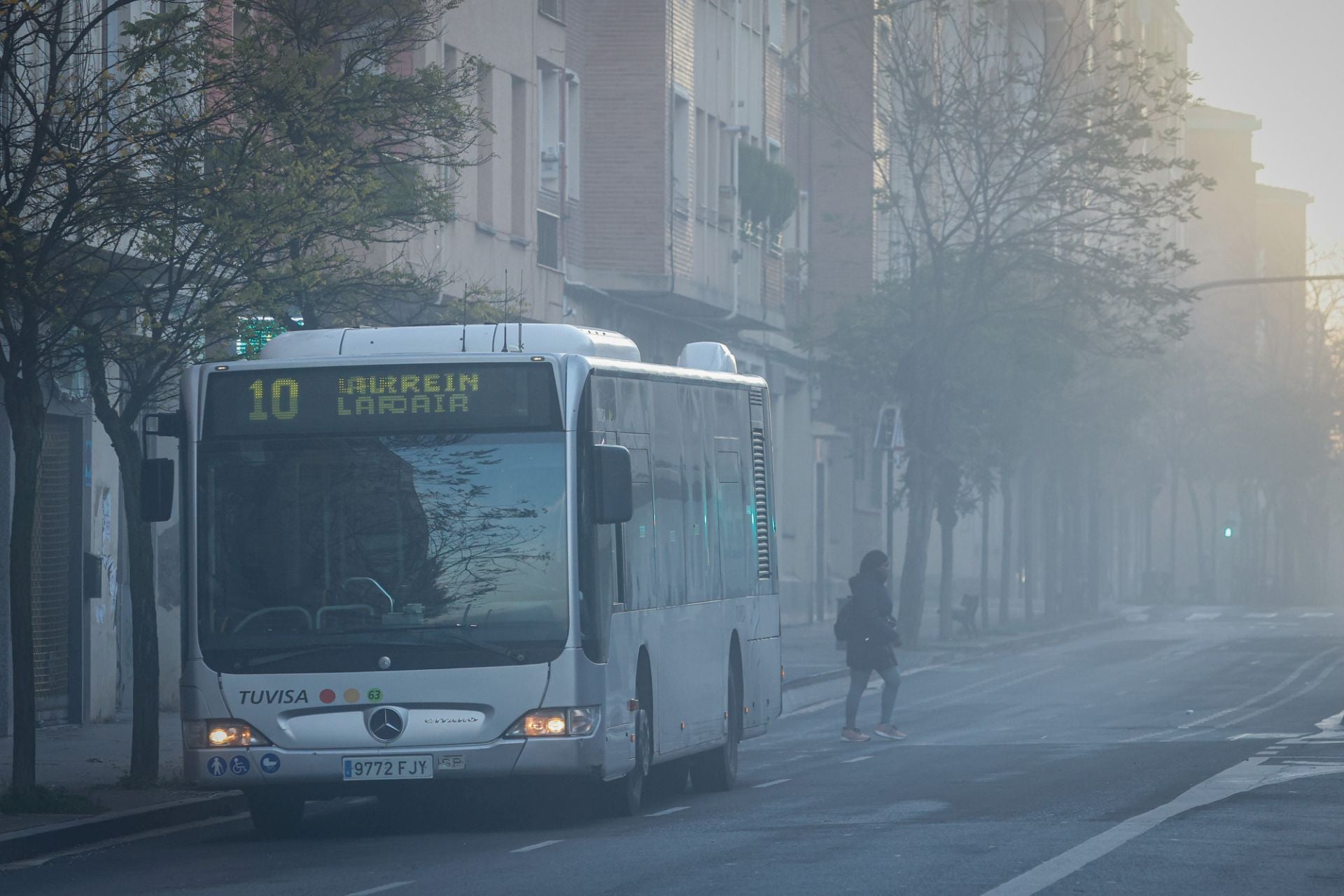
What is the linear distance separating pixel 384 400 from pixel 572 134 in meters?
22.9

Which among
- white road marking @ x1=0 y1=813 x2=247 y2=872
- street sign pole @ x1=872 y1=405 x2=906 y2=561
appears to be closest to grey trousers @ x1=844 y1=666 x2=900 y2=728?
white road marking @ x1=0 y1=813 x2=247 y2=872

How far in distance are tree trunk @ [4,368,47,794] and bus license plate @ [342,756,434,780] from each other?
242 cm

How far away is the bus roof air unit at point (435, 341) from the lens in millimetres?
14305

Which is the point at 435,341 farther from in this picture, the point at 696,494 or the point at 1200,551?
the point at 1200,551

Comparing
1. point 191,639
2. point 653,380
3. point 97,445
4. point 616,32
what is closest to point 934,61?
point 616,32

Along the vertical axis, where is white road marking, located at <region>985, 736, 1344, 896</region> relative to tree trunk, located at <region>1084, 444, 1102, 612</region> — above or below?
below

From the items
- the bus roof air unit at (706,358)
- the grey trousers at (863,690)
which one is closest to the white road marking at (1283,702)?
the grey trousers at (863,690)

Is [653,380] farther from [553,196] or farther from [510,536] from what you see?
[553,196]

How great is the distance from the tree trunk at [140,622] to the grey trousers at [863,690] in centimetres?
784

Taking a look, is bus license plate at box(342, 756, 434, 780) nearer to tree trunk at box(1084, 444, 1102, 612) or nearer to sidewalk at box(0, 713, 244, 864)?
sidewalk at box(0, 713, 244, 864)

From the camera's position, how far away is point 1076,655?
40.8 metres

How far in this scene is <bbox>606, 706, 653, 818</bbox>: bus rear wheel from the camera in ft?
48.1

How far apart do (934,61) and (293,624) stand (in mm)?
28866

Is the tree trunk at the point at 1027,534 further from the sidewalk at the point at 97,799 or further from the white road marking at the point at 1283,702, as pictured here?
the sidewalk at the point at 97,799
